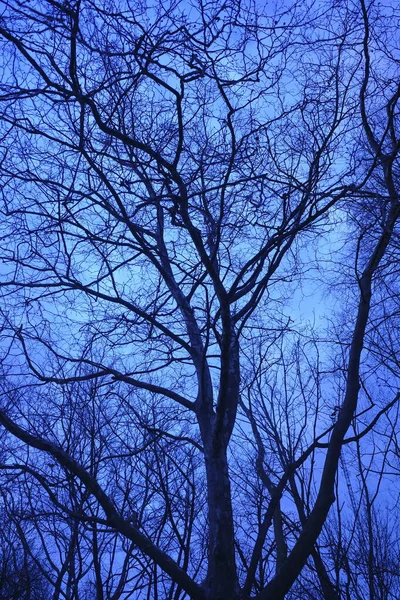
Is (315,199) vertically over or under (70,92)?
under

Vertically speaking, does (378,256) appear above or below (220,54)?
below

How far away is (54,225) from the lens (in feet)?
17.6

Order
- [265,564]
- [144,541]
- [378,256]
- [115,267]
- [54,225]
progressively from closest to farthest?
1. [144,541]
2. [378,256]
3. [265,564]
4. [54,225]
5. [115,267]

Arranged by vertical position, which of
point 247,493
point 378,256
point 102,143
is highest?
point 102,143

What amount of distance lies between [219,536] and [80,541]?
3.04 m

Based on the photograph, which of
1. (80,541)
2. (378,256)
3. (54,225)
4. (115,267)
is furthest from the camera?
(80,541)

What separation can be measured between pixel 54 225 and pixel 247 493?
3.93 meters

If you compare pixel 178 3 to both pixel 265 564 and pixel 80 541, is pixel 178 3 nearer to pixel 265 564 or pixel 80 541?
pixel 265 564

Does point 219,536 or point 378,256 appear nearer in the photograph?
point 219,536

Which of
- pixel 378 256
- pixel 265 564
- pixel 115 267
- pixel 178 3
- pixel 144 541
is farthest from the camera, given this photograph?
pixel 115 267

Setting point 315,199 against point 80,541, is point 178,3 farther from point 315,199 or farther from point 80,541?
point 80,541

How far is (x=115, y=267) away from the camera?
5785 mm

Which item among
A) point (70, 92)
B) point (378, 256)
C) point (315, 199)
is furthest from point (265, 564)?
point (70, 92)

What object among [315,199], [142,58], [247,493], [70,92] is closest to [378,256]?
[315,199]
